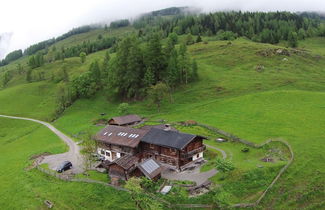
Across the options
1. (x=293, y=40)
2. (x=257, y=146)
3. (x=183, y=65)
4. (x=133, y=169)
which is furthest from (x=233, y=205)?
A: (x=293, y=40)

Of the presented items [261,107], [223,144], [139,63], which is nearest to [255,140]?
[223,144]

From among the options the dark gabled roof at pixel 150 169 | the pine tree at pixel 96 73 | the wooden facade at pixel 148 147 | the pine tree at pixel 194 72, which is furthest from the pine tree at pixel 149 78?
the dark gabled roof at pixel 150 169

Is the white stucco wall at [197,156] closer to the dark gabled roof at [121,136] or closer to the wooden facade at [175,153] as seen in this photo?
the wooden facade at [175,153]

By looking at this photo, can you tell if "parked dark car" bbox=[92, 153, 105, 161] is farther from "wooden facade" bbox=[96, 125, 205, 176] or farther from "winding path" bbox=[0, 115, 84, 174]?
"winding path" bbox=[0, 115, 84, 174]

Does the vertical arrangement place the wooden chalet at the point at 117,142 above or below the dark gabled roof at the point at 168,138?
below

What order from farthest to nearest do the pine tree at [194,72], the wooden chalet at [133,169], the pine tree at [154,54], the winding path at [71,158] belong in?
the pine tree at [194,72] < the pine tree at [154,54] < the winding path at [71,158] < the wooden chalet at [133,169]

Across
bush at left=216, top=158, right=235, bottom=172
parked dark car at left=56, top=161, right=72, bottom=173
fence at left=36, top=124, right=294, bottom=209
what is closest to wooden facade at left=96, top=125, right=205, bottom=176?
fence at left=36, top=124, right=294, bottom=209

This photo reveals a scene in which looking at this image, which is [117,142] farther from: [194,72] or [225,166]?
[194,72]
